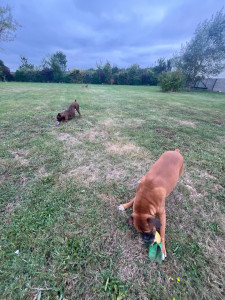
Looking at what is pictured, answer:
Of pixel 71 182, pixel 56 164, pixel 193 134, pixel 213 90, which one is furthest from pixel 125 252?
pixel 213 90

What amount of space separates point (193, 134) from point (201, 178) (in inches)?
96.7

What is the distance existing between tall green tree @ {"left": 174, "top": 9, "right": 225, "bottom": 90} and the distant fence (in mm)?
3363

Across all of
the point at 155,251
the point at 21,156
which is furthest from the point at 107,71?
the point at 155,251

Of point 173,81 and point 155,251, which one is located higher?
point 173,81

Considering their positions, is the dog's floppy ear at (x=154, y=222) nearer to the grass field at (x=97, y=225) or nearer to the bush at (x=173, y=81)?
the grass field at (x=97, y=225)

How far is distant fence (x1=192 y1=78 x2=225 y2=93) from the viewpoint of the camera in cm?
2181

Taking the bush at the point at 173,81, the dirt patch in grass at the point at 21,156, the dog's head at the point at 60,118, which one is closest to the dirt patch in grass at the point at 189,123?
the dog's head at the point at 60,118

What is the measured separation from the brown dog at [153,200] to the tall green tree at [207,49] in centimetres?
2440

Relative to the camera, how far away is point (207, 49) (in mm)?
18922

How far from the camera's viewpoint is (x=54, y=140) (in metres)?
3.83

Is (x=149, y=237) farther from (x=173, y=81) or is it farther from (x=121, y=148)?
(x=173, y=81)

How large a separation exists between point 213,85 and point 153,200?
1154 inches

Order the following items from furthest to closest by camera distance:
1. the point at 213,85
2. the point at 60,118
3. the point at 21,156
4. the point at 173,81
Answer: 1. the point at 213,85
2. the point at 173,81
3. the point at 60,118
4. the point at 21,156

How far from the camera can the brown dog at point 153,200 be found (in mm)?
1497
